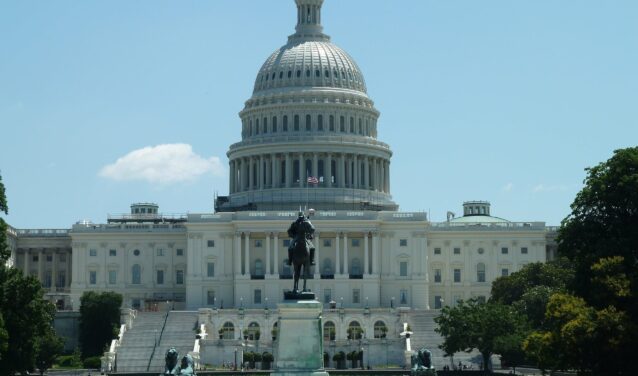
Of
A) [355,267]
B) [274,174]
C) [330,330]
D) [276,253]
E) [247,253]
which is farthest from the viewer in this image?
[274,174]

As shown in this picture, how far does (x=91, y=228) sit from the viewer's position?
605 feet

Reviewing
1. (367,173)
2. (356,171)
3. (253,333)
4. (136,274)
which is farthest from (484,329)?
(136,274)

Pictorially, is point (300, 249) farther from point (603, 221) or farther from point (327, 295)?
point (327, 295)

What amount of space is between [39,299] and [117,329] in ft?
181

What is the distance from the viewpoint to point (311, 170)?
187500 millimetres

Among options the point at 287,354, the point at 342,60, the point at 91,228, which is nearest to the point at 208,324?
the point at 91,228

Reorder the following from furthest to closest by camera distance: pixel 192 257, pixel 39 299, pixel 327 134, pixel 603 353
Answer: pixel 327 134 < pixel 192 257 < pixel 39 299 < pixel 603 353

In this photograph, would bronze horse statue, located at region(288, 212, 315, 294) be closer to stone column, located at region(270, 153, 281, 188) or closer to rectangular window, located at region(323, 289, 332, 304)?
rectangular window, located at region(323, 289, 332, 304)

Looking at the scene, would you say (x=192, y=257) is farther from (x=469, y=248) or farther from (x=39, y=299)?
(x=39, y=299)

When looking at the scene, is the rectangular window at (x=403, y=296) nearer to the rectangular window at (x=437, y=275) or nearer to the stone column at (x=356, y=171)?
the rectangular window at (x=437, y=275)

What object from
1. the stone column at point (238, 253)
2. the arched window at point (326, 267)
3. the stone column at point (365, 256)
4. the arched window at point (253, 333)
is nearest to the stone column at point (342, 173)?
the stone column at point (365, 256)

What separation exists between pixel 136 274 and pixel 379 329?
3823 cm

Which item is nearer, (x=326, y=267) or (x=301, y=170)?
(x=326, y=267)

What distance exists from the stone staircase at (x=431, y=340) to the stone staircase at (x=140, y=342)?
23861 mm
